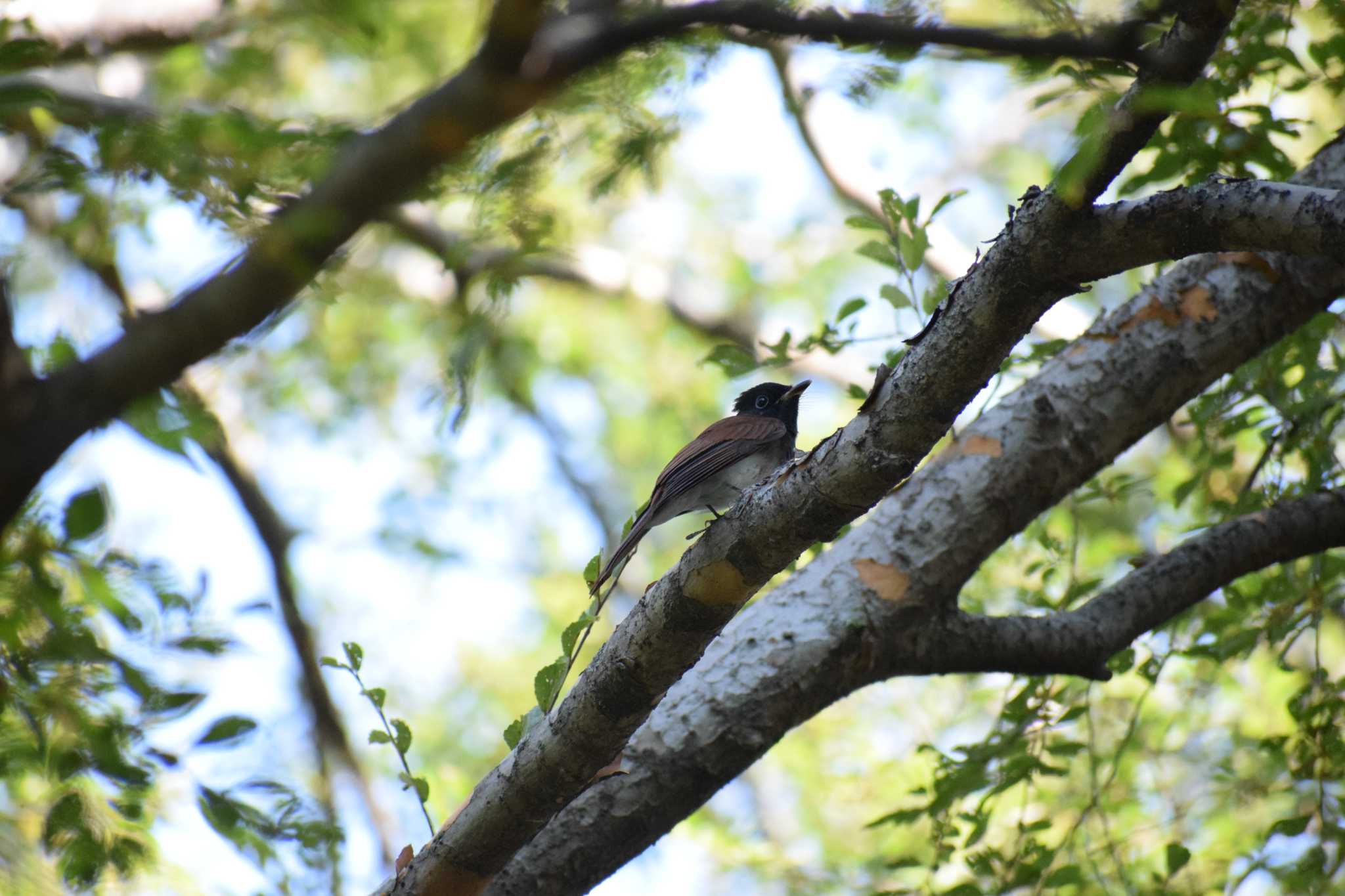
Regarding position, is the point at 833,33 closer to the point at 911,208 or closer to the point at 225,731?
the point at 911,208

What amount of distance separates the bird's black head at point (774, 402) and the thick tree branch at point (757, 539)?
2407 millimetres

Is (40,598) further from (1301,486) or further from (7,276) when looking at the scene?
(1301,486)

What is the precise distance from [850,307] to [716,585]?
5.30ft

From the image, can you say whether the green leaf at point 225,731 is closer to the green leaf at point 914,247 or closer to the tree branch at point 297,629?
the green leaf at point 914,247

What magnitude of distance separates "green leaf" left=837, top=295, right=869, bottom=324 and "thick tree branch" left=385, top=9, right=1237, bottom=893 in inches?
55.1

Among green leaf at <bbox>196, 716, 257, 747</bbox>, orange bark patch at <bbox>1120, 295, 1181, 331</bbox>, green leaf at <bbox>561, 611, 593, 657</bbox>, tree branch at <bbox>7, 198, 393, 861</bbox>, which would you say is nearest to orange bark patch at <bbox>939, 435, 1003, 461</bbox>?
orange bark patch at <bbox>1120, 295, 1181, 331</bbox>

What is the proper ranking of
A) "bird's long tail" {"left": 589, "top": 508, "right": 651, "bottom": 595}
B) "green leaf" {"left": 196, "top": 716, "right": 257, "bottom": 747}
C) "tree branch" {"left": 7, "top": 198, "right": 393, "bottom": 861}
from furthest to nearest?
"tree branch" {"left": 7, "top": 198, "right": 393, "bottom": 861} < "bird's long tail" {"left": 589, "top": 508, "right": 651, "bottom": 595} < "green leaf" {"left": 196, "top": 716, "right": 257, "bottom": 747}

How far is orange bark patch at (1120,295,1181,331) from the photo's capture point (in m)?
4.14

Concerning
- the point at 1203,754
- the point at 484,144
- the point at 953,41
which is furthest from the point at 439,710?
the point at 953,41

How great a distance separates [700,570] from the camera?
9.21ft

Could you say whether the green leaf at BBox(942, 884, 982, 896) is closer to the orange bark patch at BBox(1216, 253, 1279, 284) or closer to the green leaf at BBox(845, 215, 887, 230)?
the green leaf at BBox(845, 215, 887, 230)

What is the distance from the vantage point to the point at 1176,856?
11.4 ft

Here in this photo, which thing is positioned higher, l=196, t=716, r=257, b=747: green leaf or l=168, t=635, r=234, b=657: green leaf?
l=168, t=635, r=234, b=657: green leaf

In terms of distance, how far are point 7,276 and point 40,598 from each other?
0.82 m
